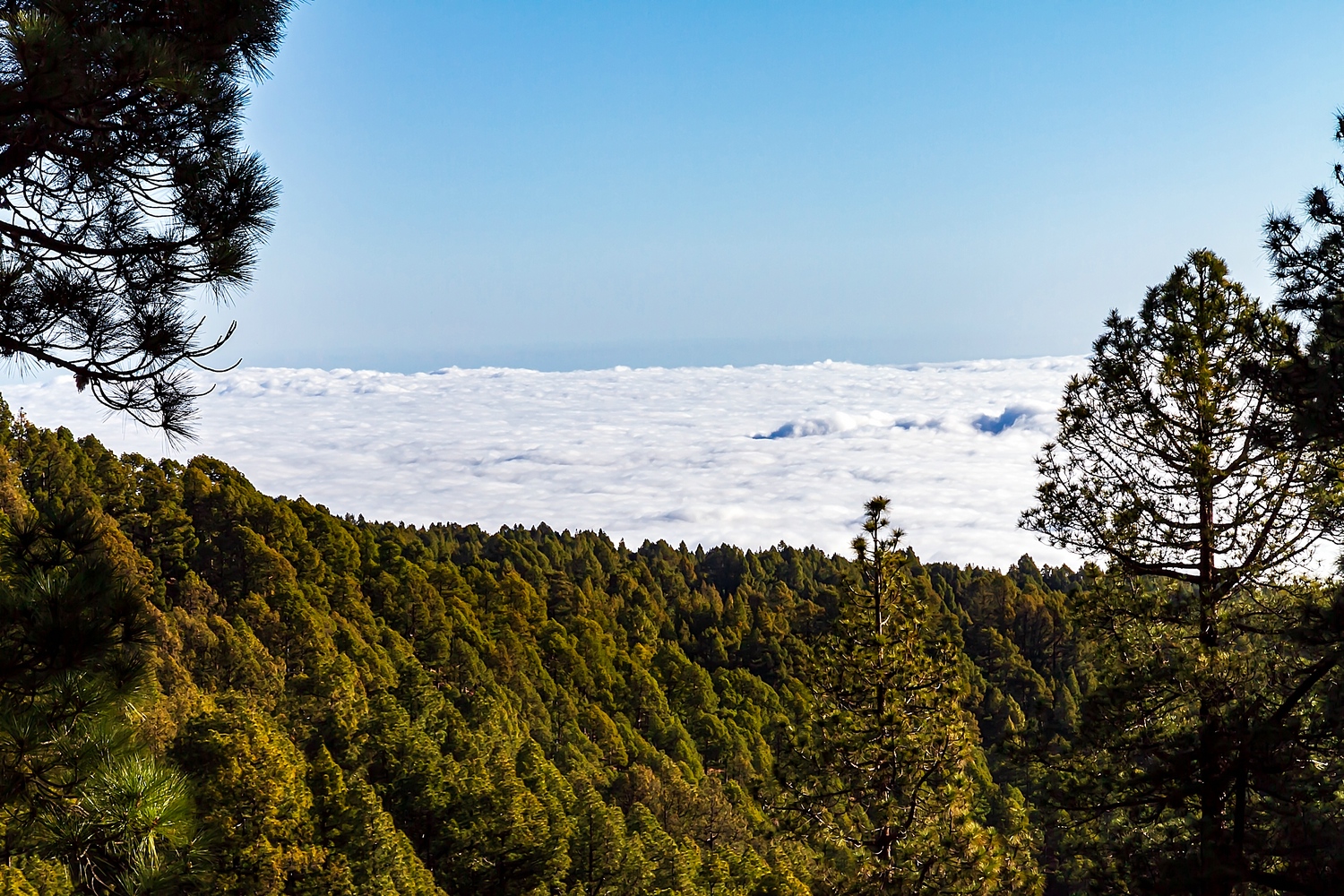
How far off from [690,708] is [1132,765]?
216 ft

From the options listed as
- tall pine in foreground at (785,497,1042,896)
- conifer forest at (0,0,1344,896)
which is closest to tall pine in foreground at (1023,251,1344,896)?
conifer forest at (0,0,1344,896)

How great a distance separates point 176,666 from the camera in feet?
120

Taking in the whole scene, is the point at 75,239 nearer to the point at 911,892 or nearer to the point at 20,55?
the point at 20,55

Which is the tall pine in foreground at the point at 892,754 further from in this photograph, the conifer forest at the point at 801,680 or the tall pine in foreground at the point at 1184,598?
the tall pine in foreground at the point at 1184,598

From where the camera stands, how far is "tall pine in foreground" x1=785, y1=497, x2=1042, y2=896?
13750 mm

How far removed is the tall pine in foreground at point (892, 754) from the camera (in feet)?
45.1

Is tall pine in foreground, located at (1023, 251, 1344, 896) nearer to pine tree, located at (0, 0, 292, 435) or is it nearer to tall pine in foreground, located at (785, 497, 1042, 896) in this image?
tall pine in foreground, located at (785, 497, 1042, 896)

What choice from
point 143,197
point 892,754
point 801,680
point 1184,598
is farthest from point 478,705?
point 143,197

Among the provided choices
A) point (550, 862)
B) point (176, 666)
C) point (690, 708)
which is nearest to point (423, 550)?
point (690, 708)

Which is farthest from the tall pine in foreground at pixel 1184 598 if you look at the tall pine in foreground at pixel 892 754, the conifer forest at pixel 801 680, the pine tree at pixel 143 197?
the pine tree at pixel 143 197

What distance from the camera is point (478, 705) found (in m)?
51.8

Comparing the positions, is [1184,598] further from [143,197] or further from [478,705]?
[478,705]

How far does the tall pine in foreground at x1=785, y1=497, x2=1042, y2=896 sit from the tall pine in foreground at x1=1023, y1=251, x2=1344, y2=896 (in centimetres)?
288

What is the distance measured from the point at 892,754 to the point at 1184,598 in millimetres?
5423
